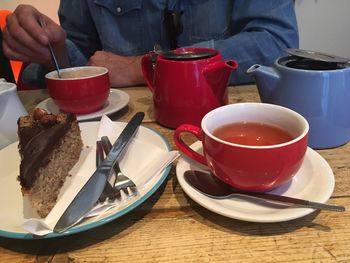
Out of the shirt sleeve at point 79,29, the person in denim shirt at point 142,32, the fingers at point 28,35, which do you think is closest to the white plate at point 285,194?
the person in denim shirt at point 142,32

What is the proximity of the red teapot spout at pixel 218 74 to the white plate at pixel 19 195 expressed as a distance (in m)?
0.15

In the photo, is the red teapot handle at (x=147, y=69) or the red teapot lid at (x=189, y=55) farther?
the red teapot handle at (x=147, y=69)

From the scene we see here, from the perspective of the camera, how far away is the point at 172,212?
0.45 metres

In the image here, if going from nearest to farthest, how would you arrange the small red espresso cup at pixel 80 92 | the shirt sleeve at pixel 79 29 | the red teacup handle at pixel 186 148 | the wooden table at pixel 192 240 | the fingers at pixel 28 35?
the wooden table at pixel 192 240 → the red teacup handle at pixel 186 148 → the small red espresso cup at pixel 80 92 → the fingers at pixel 28 35 → the shirt sleeve at pixel 79 29

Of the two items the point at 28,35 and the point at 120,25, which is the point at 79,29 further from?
the point at 28,35

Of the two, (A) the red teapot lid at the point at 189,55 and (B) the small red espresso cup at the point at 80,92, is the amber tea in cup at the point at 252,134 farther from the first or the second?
(B) the small red espresso cup at the point at 80,92

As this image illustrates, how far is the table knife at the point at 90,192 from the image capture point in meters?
0.40

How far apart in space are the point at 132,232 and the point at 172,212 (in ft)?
0.20

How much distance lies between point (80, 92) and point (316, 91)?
0.49m

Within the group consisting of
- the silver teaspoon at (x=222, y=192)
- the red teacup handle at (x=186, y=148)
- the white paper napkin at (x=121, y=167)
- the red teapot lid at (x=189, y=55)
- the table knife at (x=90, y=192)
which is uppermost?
the red teapot lid at (x=189, y=55)

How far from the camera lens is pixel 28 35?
928 mm

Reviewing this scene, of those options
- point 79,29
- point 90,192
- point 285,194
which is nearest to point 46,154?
point 90,192

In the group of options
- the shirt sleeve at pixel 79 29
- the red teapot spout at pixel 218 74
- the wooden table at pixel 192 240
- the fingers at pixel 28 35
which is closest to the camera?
the wooden table at pixel 192 240

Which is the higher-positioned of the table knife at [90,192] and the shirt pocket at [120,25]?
the shirt pocket at [120,25]
